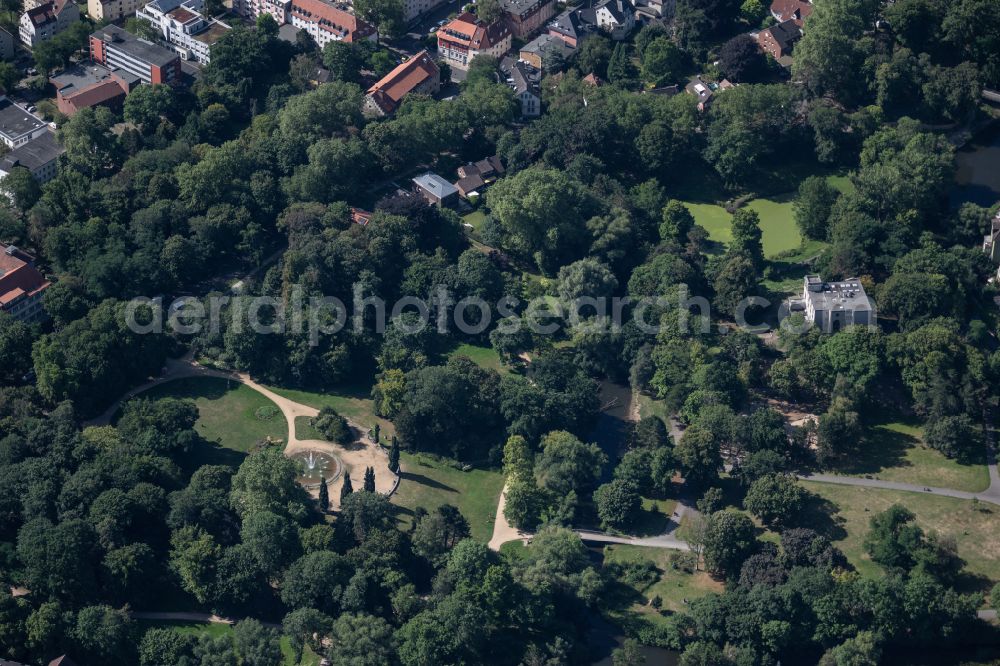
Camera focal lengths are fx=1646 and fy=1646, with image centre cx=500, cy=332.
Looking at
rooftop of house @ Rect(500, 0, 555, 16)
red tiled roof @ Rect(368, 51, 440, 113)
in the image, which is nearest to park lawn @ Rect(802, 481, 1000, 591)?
red tiled roof @ Rect(368, 51, 440, 113)

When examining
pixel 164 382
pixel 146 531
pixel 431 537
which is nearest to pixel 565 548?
pixel 431 537

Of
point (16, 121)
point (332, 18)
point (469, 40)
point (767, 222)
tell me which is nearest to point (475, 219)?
point (469, 40)

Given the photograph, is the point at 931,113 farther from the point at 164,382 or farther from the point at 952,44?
the point at 164,382

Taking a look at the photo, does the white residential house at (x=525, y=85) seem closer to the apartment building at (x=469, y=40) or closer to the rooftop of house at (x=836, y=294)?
the apartment building at (x=469, y=40)

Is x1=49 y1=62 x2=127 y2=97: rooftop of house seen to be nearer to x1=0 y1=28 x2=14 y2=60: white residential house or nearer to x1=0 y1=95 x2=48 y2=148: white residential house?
x1=0 y1=95 x2=48 y2=148: white residential house

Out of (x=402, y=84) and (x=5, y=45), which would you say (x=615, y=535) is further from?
(x=5, y=45)

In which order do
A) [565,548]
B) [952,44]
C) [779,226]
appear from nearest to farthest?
1. [565,548]
2. [779,226]
3. [952,44]
